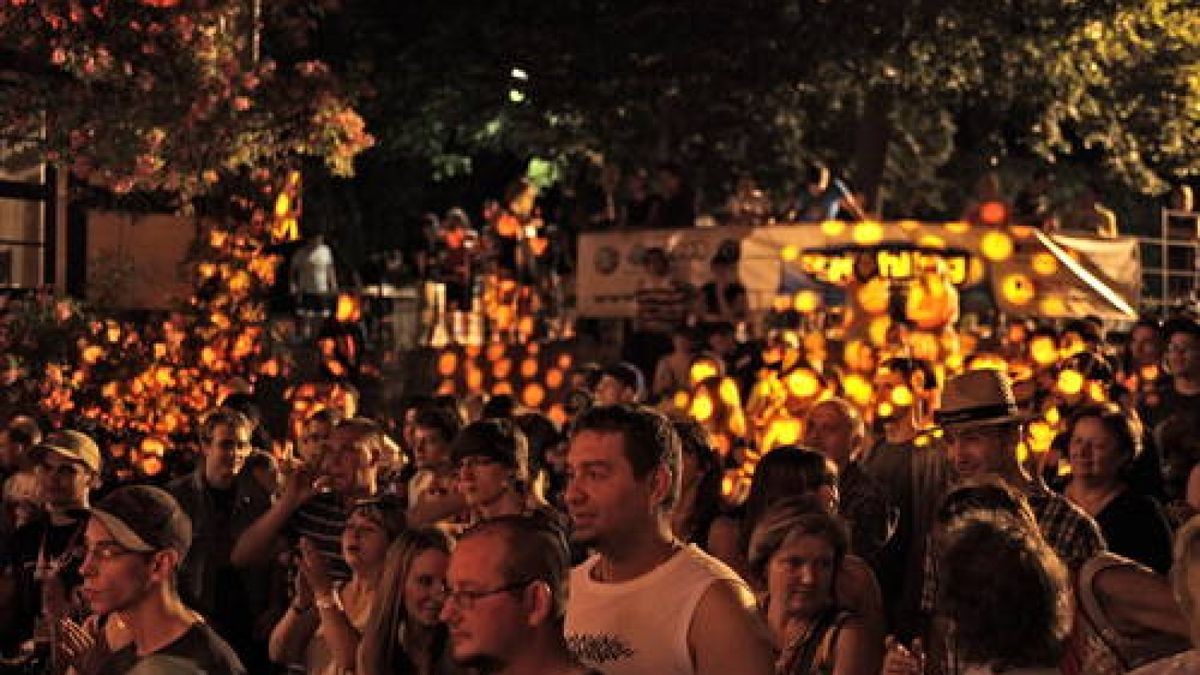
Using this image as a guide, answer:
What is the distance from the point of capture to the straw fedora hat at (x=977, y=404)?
8.82 metres

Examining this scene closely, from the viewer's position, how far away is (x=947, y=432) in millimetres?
8914

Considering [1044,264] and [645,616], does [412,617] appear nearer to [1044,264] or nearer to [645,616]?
[645,616]

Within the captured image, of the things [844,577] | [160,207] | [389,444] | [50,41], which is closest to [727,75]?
[160,207]

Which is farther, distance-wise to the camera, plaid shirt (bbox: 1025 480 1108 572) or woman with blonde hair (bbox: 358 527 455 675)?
plaid shirt (bbox: 1025 480 1108 572)

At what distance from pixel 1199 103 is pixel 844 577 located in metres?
25.0

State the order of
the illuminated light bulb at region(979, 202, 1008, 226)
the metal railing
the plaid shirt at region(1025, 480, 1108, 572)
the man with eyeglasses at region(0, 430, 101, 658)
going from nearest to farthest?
1. the plaid shirt at region(1025, 480, 1108, 572)
2. the man with eyeglasses at region(0, 430, 101, 658)
3. the illuminated light bulb at region(979, 202, 1008, 226)
4. the metal railing

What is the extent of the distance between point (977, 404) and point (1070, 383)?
5535 mm

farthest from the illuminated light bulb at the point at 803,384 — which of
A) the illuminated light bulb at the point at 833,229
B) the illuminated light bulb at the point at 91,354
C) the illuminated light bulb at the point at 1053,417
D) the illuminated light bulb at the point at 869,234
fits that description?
the illuminated light bulb at the point at 833,229

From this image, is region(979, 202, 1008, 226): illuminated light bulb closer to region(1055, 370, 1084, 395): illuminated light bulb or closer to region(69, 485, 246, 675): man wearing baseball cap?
region(1055, 370, 1084, 395): illuminated light bulb

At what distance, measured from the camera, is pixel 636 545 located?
6.34 m

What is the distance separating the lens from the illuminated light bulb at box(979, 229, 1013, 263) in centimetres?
2169

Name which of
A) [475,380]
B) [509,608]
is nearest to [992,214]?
[475,380]

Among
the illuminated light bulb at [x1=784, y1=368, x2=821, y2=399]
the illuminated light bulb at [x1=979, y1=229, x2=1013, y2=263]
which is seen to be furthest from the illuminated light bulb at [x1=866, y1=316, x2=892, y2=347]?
the illuminated light bulb at [x1=979, y1=229, x2=1013, y2=263]

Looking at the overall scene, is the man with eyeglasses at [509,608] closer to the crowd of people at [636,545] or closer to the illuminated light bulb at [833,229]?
the crowd of people at [636,545]
